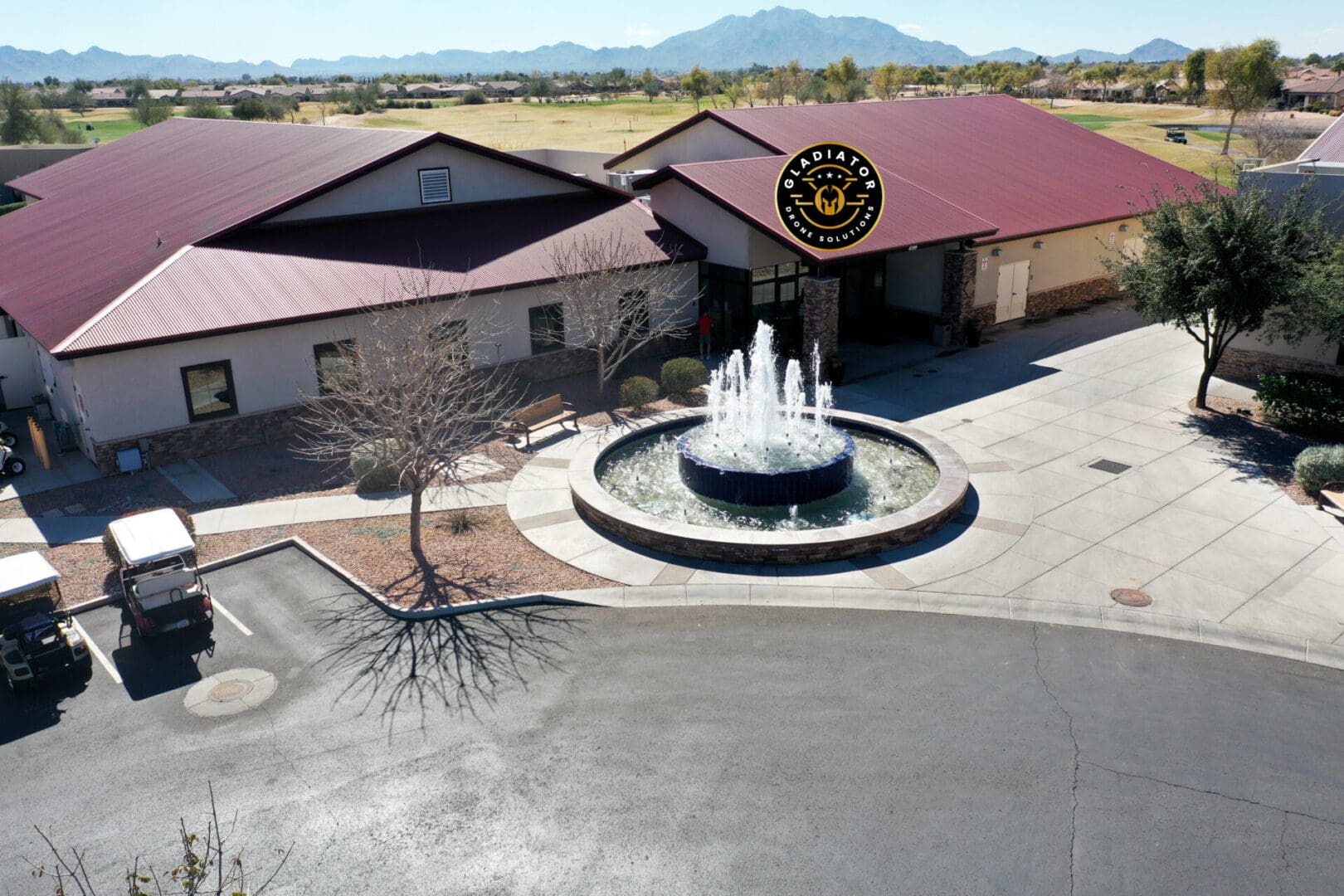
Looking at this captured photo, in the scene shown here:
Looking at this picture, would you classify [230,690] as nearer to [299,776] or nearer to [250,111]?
[299,776]

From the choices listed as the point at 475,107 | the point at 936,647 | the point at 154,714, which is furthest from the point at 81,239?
the point at 475,107

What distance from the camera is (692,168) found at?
31172 mm

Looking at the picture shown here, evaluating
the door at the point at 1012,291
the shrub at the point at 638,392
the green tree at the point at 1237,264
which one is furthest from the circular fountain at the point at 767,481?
the door at the point at 1012,291

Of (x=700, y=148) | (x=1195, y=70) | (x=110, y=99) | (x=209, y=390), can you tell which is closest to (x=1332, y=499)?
(x=209, y=390)

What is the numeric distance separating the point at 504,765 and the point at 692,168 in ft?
74.8

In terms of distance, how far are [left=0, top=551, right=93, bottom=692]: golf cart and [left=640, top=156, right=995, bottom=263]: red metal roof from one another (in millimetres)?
19966

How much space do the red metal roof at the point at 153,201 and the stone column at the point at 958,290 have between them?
1224 cm

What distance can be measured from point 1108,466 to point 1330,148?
861 inches

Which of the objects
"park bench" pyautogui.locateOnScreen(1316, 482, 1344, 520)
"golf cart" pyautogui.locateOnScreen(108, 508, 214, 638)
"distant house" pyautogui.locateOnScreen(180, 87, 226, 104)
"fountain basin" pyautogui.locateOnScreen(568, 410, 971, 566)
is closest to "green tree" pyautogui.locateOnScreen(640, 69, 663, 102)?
"distant house" pyautogui.locateOnScreen(180, 87, 226, 104)

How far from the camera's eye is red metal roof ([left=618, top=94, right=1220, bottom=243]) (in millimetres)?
35250

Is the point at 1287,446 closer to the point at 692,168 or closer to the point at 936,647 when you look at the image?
the point at 936,647

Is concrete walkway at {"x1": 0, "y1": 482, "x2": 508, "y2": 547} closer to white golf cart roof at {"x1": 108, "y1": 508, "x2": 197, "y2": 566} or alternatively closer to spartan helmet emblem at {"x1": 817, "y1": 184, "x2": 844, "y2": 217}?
white golf cart roof at {"x1": 108, "y1": 508, "x2": 197, "y2": 566}

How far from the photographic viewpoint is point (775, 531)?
A: 1895 cm

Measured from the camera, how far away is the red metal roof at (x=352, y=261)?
2325 centimetres
